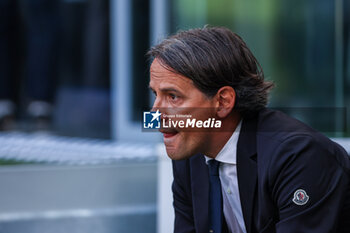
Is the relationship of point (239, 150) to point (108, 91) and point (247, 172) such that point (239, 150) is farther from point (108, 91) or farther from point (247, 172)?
point (108, 91)

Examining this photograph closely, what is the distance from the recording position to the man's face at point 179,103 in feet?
5.46

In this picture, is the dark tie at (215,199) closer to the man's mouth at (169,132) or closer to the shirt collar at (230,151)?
the shirt collar at (230,151)

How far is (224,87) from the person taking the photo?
169 centimetres

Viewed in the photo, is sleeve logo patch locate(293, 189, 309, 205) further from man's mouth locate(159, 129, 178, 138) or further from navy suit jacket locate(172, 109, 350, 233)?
man's mouth locate(159, 129, 178, 138)

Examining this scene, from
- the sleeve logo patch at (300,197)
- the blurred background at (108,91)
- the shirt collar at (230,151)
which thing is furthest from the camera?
the blurred background at (108,91)

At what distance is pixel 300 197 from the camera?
1.51 m

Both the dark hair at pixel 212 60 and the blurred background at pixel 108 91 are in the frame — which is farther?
the blurred background at pixel 108 91

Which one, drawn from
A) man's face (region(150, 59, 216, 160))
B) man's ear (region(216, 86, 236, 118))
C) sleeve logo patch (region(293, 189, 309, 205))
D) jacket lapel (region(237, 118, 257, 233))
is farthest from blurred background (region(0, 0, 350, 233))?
sleeve logo patch (region(293, 189, 309, 205))

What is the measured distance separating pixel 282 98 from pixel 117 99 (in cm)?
199

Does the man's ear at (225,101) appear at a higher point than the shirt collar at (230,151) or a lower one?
higher

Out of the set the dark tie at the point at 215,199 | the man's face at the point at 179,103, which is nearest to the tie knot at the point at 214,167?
the dark tie at the point at 215,199

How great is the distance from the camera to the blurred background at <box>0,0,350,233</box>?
11.8ft

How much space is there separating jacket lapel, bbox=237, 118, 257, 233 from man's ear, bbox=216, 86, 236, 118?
105 millimetres

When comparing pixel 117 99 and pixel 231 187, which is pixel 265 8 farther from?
pixel 231 187
